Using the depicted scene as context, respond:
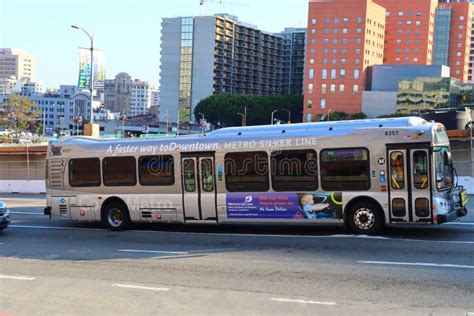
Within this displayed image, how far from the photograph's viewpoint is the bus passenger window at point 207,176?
46.8 ft

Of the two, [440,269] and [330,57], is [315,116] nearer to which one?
[330,57]

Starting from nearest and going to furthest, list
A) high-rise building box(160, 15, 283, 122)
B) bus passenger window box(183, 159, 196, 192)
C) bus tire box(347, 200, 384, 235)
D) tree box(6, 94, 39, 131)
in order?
1. bus tire box(347, 200, 384, 235)
2. bus passenger window box(183, 159, 196, 192)
3. tree box(6, 94, 39, 131)
4. high-rise building box(160, 15, 283, 122)

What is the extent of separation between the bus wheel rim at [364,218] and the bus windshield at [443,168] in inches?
65.3

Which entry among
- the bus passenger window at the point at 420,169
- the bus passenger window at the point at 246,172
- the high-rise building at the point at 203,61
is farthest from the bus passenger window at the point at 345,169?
the high-rise building at the point at 203,61

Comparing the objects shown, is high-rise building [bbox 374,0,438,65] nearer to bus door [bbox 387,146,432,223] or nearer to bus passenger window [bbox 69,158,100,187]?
bus passenger window [bbox 69,158,100,187]

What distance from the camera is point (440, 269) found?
908 cm

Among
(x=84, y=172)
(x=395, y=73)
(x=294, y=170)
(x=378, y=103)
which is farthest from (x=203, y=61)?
(x=294, y=170)

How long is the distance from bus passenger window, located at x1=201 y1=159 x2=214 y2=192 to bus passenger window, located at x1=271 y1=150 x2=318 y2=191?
5.82 ft

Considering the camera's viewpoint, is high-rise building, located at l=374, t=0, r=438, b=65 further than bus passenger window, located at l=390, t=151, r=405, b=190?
Yes

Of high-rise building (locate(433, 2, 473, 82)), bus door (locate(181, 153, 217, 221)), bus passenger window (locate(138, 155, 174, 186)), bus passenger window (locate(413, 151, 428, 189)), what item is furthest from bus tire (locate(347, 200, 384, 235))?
high-rise building (locate(433, 2, 473, 82))

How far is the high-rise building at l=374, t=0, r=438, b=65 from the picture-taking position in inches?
6457

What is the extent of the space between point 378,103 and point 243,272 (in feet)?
445

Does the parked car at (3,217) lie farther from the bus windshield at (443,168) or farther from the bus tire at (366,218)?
the bus windshield at (443,168)

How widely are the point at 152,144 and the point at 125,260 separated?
16.3ft
